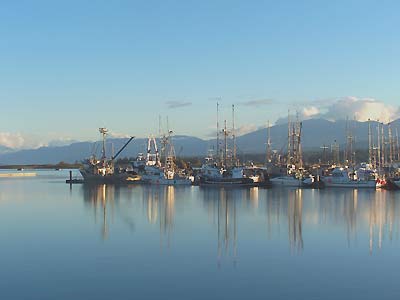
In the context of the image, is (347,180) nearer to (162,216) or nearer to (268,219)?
(268,219)

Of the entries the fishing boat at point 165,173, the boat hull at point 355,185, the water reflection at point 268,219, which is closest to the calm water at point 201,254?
the water reflection at point 268,219

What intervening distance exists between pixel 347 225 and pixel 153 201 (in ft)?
51.4

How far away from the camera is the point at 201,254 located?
15109mm

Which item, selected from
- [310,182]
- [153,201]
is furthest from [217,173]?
[153,201]

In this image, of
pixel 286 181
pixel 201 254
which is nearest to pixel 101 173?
pixel 286 181

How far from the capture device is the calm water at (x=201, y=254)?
1110cm

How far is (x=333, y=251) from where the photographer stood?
1562 centimetres

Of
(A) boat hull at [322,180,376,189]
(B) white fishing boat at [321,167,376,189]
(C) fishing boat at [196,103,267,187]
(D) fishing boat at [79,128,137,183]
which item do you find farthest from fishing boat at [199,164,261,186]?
(D) fishing boat at [79,128,137,183]

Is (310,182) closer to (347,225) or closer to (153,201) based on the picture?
(153,201)

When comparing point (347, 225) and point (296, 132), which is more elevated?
point (296, 132)

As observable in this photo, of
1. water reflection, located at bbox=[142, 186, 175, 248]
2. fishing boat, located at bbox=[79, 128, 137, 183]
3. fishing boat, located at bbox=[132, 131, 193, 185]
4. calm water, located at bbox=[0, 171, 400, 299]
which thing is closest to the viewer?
calm water, located at bbox=[0, 171, 400, 299]

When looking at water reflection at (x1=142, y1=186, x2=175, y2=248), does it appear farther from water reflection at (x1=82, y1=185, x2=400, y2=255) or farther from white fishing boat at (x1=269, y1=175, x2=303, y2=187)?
white fishing boat at (x1=269, y1=175, x2=303, y2=187)

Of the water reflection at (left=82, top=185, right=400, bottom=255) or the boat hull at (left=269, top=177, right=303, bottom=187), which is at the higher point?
the boat hull at (left=269, top=177, right=303, bottom=187)

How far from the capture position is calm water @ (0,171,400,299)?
36.4 ft
